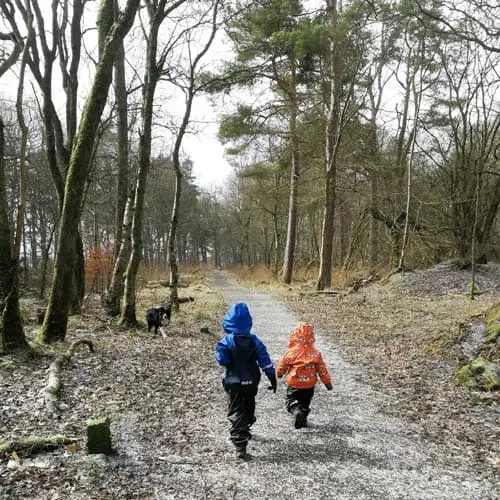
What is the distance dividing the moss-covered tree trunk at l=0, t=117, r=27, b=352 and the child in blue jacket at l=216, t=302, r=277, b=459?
150 inches

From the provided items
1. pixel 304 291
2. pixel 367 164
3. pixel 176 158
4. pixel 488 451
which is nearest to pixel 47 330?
pixel 488 451

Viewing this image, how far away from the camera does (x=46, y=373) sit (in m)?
6.23

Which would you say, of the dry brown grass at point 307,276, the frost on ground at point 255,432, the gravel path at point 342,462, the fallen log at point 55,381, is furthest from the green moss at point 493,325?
the dry brown grass at point 307,276

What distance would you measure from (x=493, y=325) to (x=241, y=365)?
556 centimetres

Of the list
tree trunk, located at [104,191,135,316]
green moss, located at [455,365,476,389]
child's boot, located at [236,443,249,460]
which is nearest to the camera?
child's boot, located at [236,443,249,460]

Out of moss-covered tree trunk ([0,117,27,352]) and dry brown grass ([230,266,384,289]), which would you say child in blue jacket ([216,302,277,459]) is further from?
dry brown grass ([230,266,384,289])

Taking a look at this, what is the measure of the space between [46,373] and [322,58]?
17535 mm

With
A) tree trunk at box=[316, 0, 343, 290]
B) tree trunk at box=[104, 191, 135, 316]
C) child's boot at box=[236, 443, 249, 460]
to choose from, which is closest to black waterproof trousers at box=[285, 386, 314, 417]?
child's boot at box=[236, 443, 249, 460]

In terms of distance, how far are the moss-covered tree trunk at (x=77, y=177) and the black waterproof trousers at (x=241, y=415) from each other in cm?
442

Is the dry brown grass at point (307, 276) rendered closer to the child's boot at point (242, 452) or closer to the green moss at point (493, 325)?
the green moss at point (493, 325)

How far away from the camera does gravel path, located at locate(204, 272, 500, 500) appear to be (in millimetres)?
3803

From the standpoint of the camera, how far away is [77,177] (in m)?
7.62

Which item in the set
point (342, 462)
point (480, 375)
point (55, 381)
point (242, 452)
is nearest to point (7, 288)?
point (55, 381)

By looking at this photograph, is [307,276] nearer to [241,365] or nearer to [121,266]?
[121,266]
